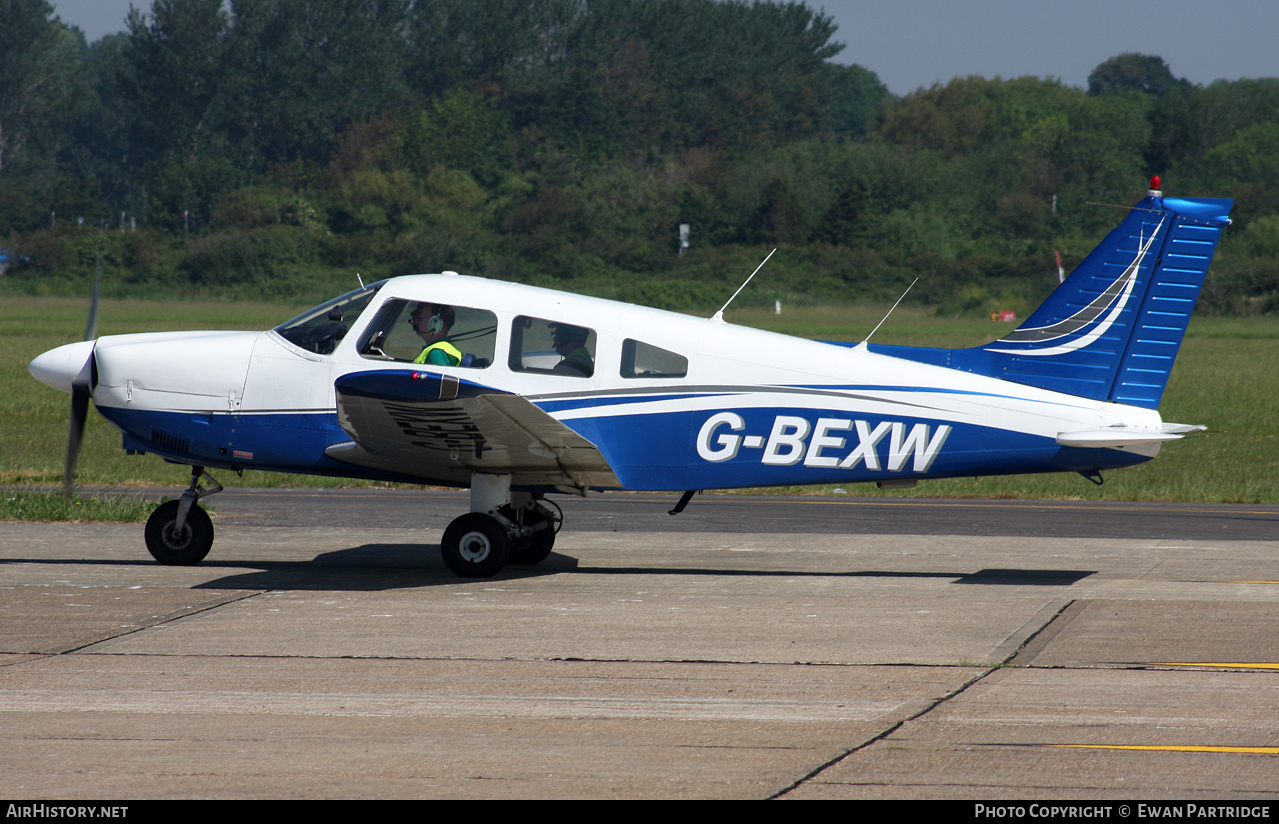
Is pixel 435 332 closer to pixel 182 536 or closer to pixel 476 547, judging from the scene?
pixel 476 547

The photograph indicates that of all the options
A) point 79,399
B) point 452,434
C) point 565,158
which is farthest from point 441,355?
point 565,158

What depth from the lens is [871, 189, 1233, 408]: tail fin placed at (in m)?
9.31

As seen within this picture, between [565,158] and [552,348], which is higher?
[565,158]

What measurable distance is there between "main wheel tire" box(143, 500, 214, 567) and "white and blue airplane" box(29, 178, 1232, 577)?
0.79 metres

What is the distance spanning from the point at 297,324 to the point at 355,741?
4.72 meters

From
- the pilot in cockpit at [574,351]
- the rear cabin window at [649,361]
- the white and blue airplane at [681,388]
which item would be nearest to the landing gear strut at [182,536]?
the white and blue airplane at [681,388]

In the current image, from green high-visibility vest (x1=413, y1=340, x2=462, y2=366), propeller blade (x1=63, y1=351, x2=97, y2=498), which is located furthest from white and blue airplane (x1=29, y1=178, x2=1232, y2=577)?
propeller blade (x1=63, y1=351, x2=97, y2=498)

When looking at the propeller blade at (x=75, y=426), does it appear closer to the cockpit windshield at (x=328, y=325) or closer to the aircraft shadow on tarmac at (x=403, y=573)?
the aircraft shadow on tarmac at (x=403, y=573)

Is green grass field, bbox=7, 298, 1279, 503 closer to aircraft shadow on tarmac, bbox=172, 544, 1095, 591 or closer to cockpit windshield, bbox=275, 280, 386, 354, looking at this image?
aircraft shadow on tarmac, bbox=172, 544, 1095, 591

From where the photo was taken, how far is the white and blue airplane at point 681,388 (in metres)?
9.32

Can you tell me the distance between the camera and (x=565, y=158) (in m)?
78.1

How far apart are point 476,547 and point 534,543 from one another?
0.78m

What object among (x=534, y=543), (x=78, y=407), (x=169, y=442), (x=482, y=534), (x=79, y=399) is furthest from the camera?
(x=534, y=543)

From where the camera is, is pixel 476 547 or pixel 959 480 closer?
pixel 476 547
